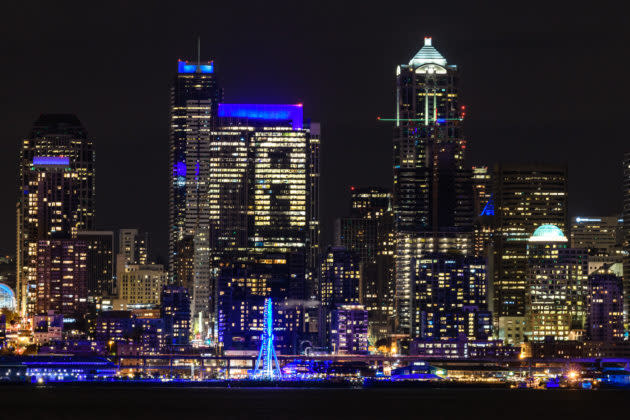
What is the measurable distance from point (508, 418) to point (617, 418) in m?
11.3

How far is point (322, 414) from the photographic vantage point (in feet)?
597

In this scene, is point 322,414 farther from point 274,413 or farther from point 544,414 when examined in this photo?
point 544,414

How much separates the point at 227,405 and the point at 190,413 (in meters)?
14.0

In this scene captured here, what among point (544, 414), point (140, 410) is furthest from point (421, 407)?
point (140, 410)

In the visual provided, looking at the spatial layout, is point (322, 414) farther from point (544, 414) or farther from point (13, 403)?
point (13, 403)

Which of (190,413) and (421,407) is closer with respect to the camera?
(190,413)

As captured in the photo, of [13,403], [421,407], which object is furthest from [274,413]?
[13,403]

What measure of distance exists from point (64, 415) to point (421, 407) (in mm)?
41221

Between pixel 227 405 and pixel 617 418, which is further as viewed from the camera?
pixel 227 405

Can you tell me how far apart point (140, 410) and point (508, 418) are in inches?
1584

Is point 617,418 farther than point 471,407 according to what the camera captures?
No

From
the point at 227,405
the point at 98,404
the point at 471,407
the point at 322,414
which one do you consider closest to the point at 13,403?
the point at 98,404

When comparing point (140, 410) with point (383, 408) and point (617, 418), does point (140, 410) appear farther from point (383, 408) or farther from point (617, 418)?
point (617, 418)

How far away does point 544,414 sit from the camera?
181m
